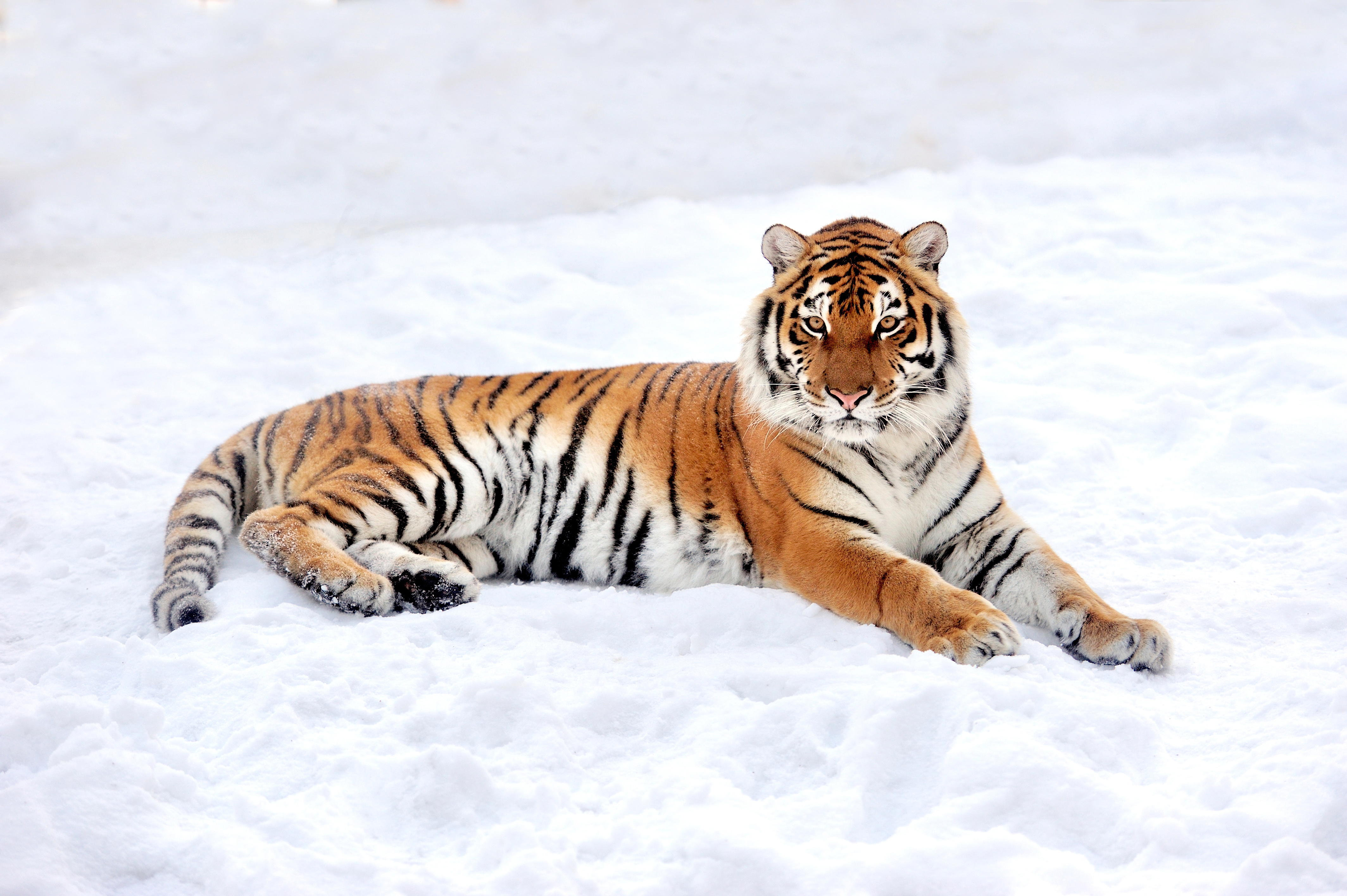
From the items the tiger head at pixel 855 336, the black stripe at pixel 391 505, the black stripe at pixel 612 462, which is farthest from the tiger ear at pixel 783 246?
the black stripe at pixel 391 505

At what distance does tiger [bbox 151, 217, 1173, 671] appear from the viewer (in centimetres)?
293

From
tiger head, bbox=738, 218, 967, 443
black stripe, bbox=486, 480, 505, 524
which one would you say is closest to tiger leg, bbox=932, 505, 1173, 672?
tiger head, bbox=738, 218, 967, 443

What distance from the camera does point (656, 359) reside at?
16.2 ft

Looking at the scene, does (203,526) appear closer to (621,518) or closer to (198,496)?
(198,496)

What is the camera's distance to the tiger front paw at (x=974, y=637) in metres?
2.59

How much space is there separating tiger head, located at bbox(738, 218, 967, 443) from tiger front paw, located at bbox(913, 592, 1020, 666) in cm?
59

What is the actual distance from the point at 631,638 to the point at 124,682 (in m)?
1.12

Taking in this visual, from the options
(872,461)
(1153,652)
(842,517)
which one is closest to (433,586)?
(842,517)

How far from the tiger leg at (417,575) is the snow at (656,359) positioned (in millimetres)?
119

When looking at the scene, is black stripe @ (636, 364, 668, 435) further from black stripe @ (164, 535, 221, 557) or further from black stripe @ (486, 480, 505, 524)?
black stripe @ (164, 535, 221, 557)

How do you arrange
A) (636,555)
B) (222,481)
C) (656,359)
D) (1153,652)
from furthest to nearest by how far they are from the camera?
1. (656,359)
2. (222,481)
3. (636,555)
4. (1153,652)

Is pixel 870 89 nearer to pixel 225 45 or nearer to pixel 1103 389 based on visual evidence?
pixel 1103 389

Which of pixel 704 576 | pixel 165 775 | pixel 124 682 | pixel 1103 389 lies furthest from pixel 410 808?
pixel 1103 389

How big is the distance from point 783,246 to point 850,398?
22.5 inches
